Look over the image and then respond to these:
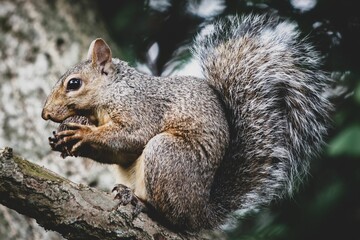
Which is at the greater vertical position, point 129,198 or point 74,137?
point 74,137

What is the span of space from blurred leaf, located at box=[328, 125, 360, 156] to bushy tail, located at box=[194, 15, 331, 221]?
209mm

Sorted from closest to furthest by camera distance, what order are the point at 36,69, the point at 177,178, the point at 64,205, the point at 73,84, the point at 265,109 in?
the point at 64,205 → the point at 177,178 → the point at 73,84 → the point at 265,109 → the point at 36,69

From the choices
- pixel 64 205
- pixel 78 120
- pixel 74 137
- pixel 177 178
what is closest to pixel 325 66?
pixel 177 178

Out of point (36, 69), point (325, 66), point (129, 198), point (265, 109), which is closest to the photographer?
point (129, 198)

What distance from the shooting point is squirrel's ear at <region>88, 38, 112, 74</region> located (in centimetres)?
262

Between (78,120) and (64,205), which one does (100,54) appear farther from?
(64,205)

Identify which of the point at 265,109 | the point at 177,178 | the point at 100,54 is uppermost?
the point at 100,54

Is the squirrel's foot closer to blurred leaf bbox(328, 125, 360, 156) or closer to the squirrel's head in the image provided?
the squirrel's head

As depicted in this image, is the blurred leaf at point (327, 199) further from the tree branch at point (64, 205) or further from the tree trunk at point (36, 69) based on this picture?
the tree trunk at point (36, 69)

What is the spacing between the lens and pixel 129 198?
7.45 feet

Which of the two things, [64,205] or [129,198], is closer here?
[64,205]

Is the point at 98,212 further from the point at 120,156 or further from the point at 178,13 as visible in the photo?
the point at 178,13

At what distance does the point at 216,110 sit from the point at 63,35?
44.2 inches

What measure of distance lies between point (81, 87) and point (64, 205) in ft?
2.14
